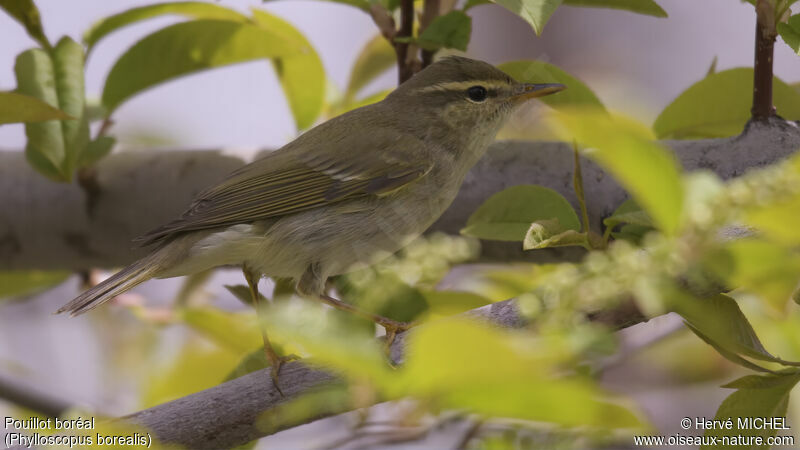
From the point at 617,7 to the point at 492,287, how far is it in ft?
2.74

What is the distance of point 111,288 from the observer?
220 centimetres

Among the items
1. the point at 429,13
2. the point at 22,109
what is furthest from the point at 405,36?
the point at 22,109

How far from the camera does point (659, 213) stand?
0.82 metres

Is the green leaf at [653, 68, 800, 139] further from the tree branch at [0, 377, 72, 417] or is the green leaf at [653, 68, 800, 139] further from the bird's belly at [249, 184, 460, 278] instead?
the tree branch at [0, 377, 72, 417]

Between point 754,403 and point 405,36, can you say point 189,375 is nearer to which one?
point 405,36

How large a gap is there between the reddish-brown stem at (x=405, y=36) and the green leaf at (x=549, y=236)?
3.17 ft

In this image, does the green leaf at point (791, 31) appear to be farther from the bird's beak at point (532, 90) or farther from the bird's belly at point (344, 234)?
the bird's belly at point (344, 234)

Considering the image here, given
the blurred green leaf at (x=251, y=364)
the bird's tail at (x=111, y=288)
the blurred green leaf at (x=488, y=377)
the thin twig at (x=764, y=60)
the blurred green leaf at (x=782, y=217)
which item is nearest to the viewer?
the blurred green leaf at (x=488, y=377)

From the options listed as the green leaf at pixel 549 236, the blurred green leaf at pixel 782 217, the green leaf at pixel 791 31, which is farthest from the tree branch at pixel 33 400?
the blurred green leaf at pixel 782 217

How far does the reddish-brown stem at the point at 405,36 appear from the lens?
7.54ft

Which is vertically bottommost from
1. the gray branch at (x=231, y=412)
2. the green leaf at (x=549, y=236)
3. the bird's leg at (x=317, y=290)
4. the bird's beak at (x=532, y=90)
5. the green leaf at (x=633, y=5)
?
the bird's leg at (x=317, y=290)

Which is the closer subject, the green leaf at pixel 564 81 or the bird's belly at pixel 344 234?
the green leaf at pixel 564 81

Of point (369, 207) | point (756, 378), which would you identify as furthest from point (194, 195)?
point (756, 378)

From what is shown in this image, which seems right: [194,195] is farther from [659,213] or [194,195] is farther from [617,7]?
[659,213]
